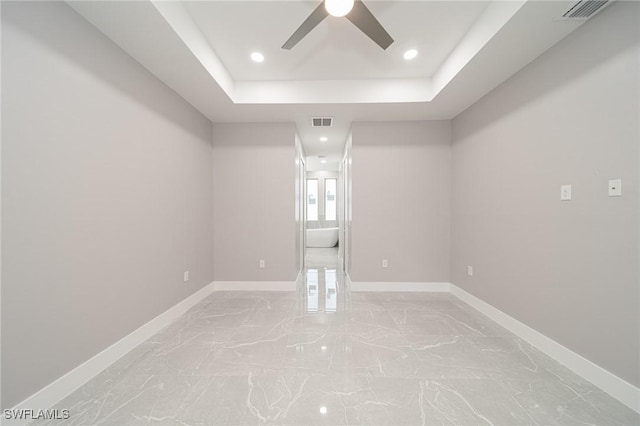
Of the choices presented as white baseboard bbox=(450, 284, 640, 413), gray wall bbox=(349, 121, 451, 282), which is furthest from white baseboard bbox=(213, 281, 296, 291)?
white baseboard bbox=(450, 284, 640, 413)

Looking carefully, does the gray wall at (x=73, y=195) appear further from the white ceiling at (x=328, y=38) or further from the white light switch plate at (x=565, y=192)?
the white light switch plate at (x=565, y=192)

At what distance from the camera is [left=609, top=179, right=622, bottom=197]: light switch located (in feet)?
4.73

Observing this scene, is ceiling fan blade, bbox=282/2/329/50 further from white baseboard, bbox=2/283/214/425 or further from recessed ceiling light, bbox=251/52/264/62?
white baseboard, bbox=2/283/214/425

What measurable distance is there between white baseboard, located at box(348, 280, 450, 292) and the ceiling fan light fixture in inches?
121

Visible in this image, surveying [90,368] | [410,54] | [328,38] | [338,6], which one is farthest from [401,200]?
[90,368]

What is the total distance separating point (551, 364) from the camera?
1.76 metres

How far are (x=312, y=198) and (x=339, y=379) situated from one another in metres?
8.51

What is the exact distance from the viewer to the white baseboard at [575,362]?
1.39 metres

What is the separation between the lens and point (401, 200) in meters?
3.44

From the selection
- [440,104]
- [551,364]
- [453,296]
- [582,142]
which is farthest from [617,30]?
[453,296]

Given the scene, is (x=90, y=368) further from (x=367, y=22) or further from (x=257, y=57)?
(x=367, y=22)

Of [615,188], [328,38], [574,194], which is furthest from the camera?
[328,38]

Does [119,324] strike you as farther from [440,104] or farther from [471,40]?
[440,104]

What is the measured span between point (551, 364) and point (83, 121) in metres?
3.76
